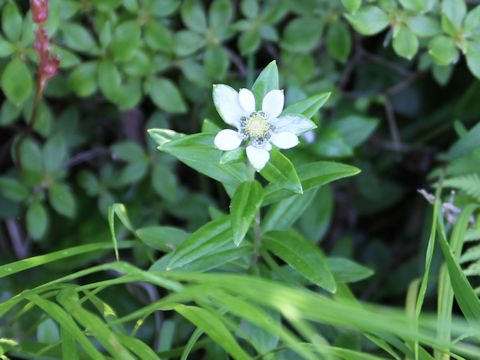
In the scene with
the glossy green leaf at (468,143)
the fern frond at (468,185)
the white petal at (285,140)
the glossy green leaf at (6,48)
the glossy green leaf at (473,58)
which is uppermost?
the glossy green leaf at (6,48)

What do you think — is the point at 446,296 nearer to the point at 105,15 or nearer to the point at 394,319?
the point at 394,319

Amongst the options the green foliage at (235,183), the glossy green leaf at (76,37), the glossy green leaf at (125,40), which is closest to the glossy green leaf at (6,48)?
the green foliage at (235,183)

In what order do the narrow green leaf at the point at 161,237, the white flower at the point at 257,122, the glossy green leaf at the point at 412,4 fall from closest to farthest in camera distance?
1. the white flower at the point at 257,122
2. the narrow green leaf at the point at 161,237
3. the glossy green leaf at the point at 412,4

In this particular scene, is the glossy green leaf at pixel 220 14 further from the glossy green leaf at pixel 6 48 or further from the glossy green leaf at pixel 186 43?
the glossy green leaf at pixel 6 48

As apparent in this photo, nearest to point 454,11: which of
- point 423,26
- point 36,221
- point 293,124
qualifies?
point 423,26

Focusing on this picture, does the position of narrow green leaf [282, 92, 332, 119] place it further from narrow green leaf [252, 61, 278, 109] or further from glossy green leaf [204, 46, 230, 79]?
glossy green leaf [204, 46, 230, 79]

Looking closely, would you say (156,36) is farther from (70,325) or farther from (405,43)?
(70,325)

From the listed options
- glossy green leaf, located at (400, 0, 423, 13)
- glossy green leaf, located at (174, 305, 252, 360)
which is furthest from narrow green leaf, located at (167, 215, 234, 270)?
glossy green leaf, located at (400, 0, 423, 13)
